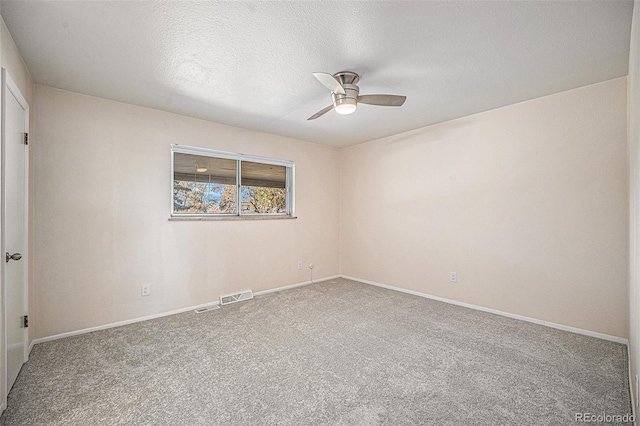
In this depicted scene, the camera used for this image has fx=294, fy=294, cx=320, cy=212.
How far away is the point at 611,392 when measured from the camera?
76.0 inches

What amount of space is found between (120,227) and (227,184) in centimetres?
139

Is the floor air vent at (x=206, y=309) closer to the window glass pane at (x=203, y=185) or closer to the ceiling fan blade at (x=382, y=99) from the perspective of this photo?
the window glass pane at (x=203, y=185)

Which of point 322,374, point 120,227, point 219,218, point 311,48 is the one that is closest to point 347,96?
point 311,48

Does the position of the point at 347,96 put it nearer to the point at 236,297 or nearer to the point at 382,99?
the point at 382,99

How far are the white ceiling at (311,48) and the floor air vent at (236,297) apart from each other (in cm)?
243

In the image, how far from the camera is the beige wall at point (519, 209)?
8.94 ft

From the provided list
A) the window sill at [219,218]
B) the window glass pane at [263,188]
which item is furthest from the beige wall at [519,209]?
the window sill at [219,218]

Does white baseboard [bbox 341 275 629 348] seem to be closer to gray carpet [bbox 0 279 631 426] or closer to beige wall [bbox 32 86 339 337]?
gray carpet [bbox 0 279 631 426]

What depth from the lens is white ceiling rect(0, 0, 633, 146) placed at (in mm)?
1746

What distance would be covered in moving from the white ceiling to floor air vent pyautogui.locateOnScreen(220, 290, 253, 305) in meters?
2.43

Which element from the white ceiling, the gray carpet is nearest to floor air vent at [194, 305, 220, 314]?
the gray carpet

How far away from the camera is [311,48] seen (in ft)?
7.00

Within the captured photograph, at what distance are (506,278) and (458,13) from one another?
2835 mm

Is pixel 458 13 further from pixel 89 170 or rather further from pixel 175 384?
pixel 89 170
